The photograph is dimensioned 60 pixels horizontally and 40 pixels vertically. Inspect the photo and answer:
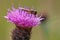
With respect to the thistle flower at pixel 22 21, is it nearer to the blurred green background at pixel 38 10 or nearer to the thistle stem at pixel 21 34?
the thistle stem at pixel 21 34

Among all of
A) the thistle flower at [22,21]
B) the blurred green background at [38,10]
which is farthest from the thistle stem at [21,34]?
the blurred green background at [38,10]

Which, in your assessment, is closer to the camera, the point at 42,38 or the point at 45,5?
the point at 42,38

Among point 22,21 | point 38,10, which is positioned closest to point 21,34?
point 22,21

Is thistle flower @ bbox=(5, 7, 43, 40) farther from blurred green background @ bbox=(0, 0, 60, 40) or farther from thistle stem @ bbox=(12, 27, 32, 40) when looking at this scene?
blurred green background @ bbox=(0, 0, 60, 40)

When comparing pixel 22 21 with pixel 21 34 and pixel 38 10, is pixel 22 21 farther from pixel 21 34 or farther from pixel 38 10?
pixel 38 10

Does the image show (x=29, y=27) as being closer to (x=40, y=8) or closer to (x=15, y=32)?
(x=15, y=32)

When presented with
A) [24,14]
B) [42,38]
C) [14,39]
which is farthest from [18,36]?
[42,38]

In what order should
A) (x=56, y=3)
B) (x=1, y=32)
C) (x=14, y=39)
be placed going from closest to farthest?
(x=14, y=39) → (x=1, y=32) → (x=56, y=3)

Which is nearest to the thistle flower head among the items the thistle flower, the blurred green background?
the thistle flower
